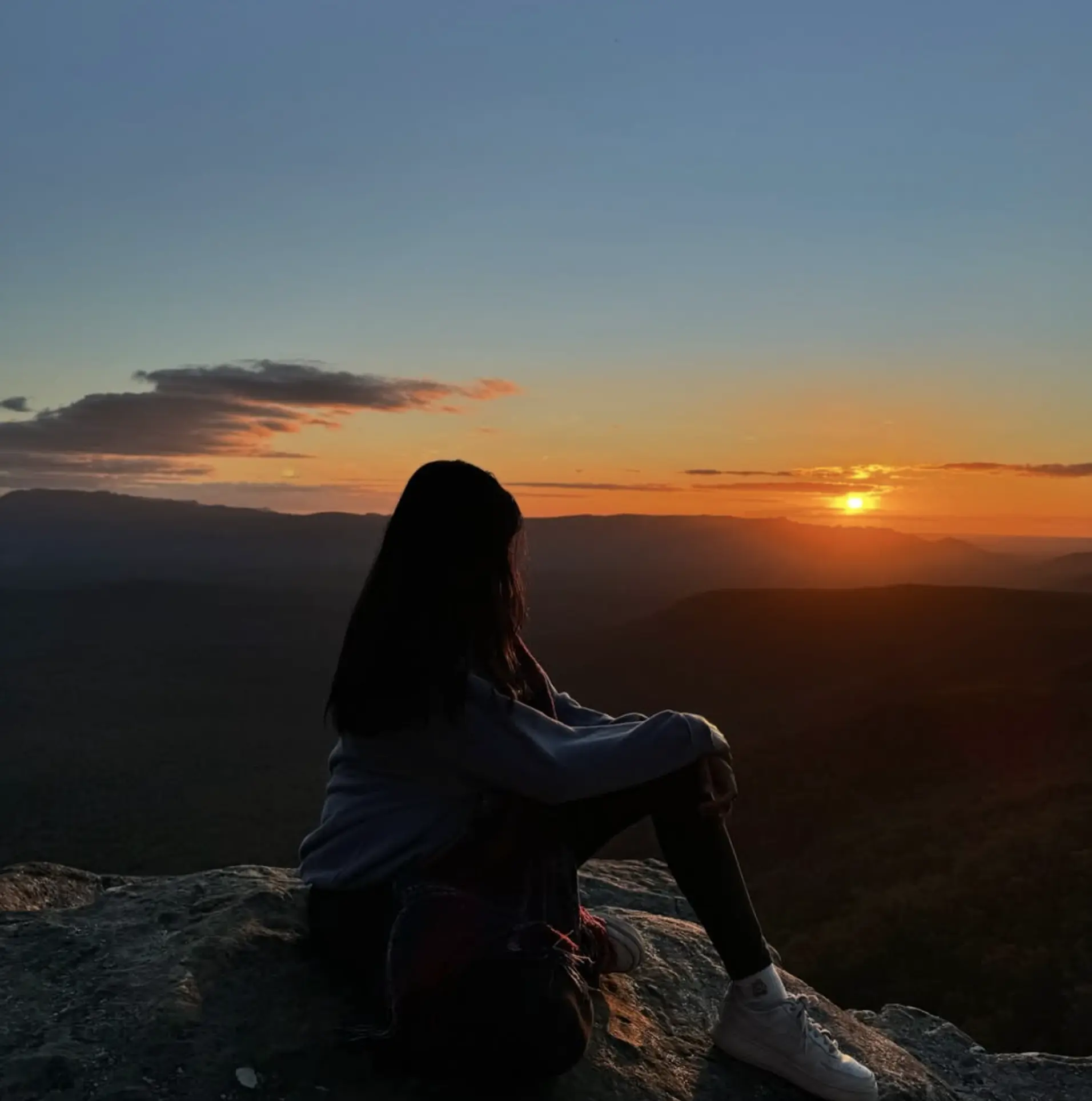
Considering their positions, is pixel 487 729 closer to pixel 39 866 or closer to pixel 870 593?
pixel 39 866

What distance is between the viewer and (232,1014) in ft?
8.37

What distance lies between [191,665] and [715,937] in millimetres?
47751

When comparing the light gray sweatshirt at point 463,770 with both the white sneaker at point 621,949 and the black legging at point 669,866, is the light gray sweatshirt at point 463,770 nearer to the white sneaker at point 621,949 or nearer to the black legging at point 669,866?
the black legging at point 669,866

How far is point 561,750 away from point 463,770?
25 centimetres

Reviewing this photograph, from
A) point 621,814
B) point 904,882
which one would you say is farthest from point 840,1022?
point 904,882

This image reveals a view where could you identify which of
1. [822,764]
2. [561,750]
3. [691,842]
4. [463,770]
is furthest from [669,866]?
[822,764]

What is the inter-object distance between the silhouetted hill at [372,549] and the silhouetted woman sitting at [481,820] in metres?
87.3

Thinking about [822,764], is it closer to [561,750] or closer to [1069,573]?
[561,750]

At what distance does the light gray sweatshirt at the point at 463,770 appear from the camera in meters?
2.40

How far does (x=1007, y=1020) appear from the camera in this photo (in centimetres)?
827

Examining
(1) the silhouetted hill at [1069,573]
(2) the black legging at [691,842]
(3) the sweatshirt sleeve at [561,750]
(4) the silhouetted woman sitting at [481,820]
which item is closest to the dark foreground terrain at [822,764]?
(2) the black legging at [691,842]

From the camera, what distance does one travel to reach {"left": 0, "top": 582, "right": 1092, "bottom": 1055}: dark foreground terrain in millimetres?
10086

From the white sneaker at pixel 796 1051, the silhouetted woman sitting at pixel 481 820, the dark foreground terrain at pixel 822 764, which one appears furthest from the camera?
the dark foreground terrain at pixel 822 764

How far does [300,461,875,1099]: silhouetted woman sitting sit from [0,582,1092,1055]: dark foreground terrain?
6862mm
